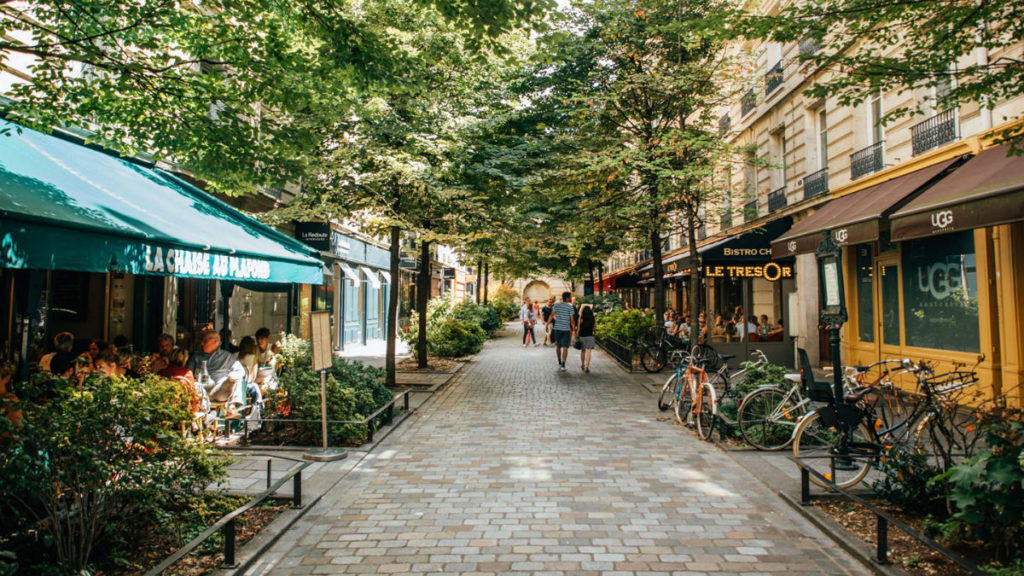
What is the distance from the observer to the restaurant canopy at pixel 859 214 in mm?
9859

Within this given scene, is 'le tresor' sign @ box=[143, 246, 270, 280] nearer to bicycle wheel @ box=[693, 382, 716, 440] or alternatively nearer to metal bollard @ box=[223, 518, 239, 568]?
metal bollard @ box=[223, 518, 239, 568]

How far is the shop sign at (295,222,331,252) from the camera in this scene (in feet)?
53.9

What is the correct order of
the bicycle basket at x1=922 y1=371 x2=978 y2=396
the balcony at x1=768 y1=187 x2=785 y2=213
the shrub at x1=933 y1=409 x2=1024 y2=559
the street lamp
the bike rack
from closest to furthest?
the bike rack < the shrub at x1=933 y1=409 x2=1024 y2=559 < the bicycle basket at x1=922 y1=371 x2=978 y2=396 < the street lamp < the balcony at x1=768 y1=187 x2=785 y2=213

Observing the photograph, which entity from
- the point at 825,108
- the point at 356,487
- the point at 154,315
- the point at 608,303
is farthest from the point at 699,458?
the point at 608,303

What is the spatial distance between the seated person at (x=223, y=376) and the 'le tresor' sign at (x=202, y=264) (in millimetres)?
1060

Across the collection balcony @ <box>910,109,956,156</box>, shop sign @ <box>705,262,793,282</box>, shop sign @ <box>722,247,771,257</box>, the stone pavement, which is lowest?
the stone pavement

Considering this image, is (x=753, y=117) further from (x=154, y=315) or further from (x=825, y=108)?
(x=154, y=315)

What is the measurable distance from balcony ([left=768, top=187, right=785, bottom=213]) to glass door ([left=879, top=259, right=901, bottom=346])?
469 centimetres

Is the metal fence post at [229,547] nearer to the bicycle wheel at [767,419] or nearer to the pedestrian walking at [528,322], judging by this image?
the bicycle wheel at [767,419]

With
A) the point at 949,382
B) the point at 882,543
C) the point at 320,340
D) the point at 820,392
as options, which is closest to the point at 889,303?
the point at 949,382

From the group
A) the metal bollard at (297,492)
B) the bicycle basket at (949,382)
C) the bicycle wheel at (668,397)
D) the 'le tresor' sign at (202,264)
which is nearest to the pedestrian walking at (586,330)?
the bicycle wheel at (668,397)

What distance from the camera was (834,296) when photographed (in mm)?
5902

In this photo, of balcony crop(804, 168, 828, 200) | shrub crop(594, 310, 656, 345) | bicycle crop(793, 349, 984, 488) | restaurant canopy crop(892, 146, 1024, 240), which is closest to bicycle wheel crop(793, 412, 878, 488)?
bicycle crop(793, 349, 984, 488)

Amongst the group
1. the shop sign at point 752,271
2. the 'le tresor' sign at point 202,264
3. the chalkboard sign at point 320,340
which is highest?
the shop sign at point 752,271
